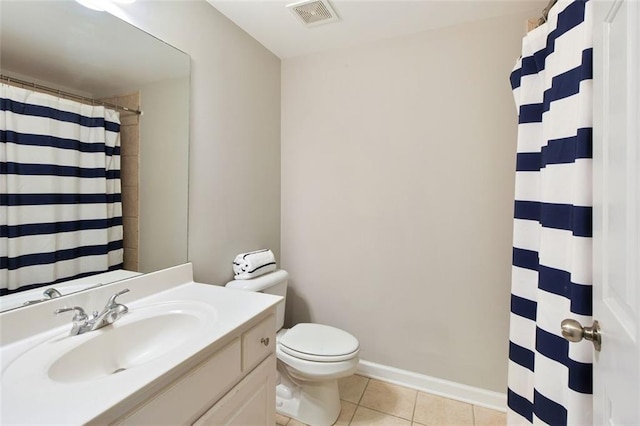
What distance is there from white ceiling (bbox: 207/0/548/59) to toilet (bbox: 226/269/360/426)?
1501 mm

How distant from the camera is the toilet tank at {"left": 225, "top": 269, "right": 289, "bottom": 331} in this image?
63.6 inches

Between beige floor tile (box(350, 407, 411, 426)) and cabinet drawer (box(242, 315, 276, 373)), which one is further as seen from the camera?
beige floor tile (box(350, 407, 411, 426))

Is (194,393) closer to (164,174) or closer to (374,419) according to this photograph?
(164,174)

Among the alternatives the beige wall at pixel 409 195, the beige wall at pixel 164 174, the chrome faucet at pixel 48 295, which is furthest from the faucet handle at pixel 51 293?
the beige wall at pixel 409 195

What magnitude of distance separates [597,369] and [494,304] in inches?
41.3

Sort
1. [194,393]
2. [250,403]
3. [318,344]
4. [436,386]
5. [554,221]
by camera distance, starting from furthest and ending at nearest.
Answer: [436,386], [318,344], [250,403], [554,221], [194,393]

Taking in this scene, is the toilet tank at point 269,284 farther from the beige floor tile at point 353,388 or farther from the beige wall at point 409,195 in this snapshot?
the beige floor tile at point 353,388

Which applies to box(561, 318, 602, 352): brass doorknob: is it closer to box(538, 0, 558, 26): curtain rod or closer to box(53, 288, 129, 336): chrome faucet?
box(538, 0, 558, 26): curtain rod

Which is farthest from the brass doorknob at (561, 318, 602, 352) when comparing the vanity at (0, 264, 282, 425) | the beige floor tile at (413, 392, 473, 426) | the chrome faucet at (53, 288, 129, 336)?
the chrome faucet at (53, 288, 129, 336)

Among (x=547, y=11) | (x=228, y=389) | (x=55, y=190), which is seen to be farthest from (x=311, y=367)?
(x=547, y=11)

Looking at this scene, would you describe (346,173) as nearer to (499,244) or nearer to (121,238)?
(499,244)

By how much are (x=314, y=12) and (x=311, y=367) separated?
1868 millimetres

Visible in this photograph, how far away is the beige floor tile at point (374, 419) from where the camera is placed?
61.5 inches

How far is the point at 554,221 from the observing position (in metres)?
0.94
